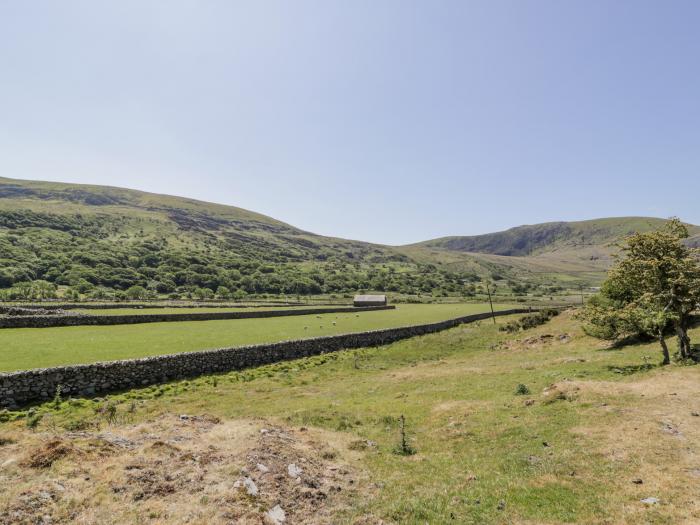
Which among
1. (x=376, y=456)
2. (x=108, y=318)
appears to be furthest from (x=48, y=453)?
(x=108, y=318)

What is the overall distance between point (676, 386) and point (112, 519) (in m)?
24.0

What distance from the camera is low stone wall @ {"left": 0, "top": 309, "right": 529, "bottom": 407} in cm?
2058

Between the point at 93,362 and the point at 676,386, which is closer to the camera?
the point at 676,386

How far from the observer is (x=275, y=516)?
9562 mm

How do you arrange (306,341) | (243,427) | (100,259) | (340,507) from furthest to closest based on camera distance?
1. (100,259)
2. (306,341)
3. (243,427)
4. (340,507)

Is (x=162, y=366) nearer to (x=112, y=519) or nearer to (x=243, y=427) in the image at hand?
(x=243, y=427)

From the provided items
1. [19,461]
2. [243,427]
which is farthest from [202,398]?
[19,461]

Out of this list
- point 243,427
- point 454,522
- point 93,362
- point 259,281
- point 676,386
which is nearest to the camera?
point 454,522

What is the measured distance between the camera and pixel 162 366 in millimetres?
26953

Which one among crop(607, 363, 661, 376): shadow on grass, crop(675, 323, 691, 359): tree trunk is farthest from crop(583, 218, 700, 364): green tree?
crop(607, 363, 661, 376): shadow on grass

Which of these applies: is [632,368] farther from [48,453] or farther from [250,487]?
[48,453]

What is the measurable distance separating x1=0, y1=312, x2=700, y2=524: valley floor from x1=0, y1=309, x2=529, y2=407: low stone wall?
178cm

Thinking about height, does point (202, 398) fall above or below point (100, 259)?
below

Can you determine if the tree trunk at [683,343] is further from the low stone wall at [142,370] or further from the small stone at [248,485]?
the low stone wall at [142,370]
